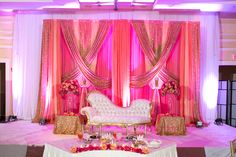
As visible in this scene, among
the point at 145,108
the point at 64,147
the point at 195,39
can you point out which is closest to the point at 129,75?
the point at 145,108

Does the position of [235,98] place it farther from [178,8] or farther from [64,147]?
[64,147]

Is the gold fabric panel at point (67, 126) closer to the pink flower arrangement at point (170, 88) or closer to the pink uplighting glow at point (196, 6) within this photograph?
the pink flower arrangement at point (170, 88)

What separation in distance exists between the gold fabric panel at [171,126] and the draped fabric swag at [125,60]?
1282 mm

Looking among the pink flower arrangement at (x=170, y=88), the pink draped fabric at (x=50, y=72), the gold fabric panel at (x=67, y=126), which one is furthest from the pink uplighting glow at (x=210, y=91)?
the pink draped fabric at (x=50, y=72)

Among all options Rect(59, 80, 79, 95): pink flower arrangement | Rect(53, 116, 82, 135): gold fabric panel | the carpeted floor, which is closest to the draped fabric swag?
Rect(59, 80, 79, 95): pink flower arrangement

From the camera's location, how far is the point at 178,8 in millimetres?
9648

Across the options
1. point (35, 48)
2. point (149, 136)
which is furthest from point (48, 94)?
point (149, 136)

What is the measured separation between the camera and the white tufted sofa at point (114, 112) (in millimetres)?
8609

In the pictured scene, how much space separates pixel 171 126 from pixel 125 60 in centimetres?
231

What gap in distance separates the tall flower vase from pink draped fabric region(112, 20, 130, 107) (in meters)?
1.06

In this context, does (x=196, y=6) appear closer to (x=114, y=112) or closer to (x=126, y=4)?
(x=126, y=4)

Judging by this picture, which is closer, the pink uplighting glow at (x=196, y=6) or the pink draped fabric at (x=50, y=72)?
the pink uplighting glow at (x=196, y=6)

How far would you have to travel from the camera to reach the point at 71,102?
9.91 metres

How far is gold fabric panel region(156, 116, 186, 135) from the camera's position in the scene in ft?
28.2
